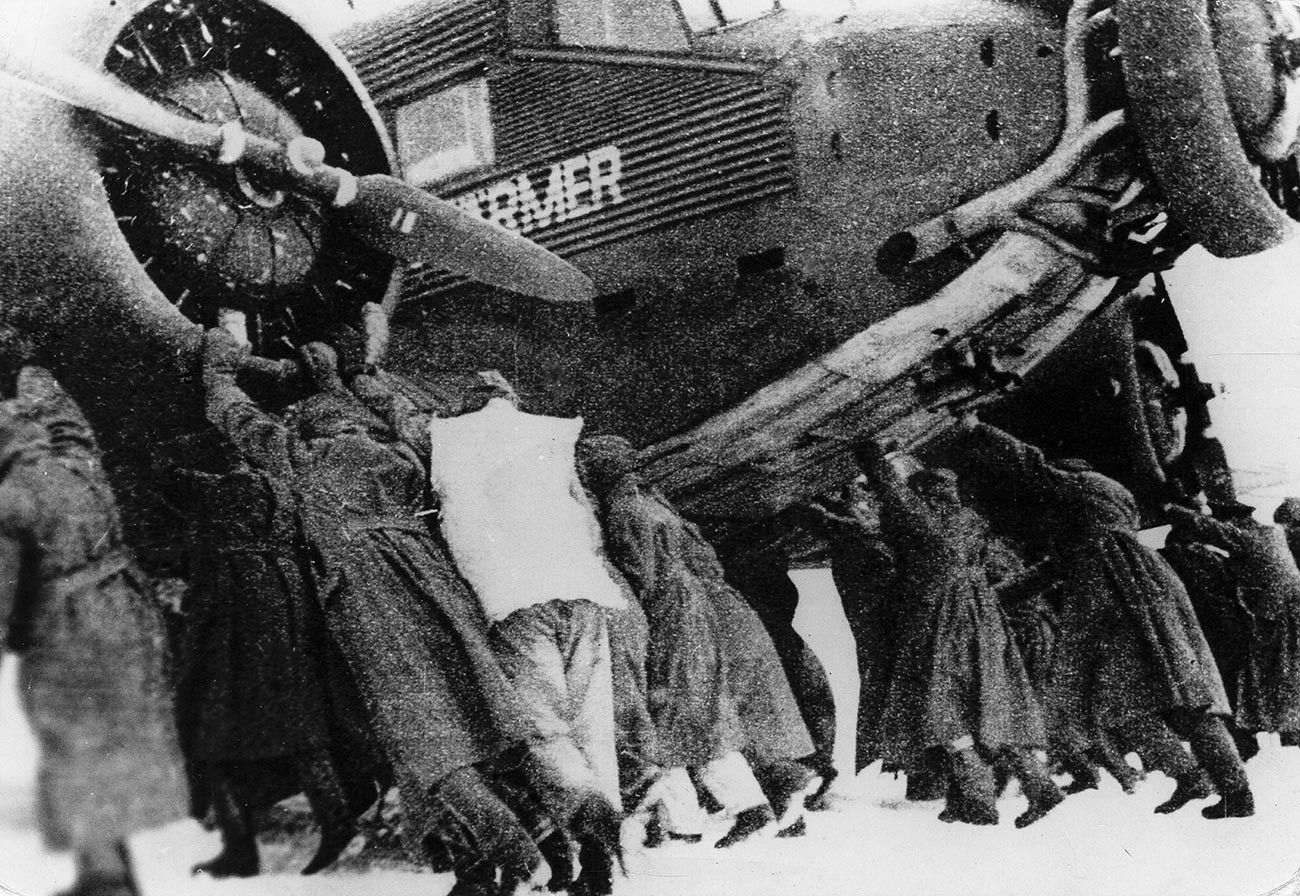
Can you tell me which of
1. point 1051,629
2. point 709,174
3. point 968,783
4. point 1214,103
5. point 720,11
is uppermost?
point 720,11

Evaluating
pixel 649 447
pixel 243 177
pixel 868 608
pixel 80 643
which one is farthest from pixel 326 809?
pixel 243 177

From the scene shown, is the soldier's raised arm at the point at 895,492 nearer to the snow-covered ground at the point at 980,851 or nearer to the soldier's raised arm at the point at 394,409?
the snow-covered ground at the point at 980,851

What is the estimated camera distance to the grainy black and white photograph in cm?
373

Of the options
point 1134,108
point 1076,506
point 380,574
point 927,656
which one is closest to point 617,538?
point 380,574

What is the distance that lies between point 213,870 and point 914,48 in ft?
11.0

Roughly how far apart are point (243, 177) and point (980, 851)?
315 centimetres

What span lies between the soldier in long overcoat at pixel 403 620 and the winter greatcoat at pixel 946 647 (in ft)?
4.02

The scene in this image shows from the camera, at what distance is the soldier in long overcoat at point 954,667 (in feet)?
12.7

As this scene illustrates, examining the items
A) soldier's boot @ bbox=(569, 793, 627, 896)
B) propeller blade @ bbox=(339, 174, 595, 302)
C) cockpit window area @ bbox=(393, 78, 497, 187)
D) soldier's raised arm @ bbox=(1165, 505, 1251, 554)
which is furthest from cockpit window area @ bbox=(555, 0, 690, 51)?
soldier's boot @ bbox=(569, 793, 627, 896)

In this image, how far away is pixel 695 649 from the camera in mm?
3887

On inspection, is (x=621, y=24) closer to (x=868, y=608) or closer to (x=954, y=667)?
(x=868, y=608)

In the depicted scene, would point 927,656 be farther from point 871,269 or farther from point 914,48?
point 914,48

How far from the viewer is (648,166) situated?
3.92 m

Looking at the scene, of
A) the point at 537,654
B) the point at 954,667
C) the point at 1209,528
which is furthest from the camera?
the point at 1209,528
